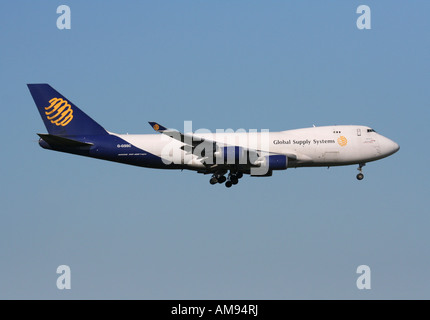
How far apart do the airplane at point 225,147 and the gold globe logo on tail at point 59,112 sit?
0.27 feet

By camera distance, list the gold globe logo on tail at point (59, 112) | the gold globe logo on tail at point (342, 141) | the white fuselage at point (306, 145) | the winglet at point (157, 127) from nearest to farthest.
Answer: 1. the winglet at point (157, 127)
2. the white fuselage at point (306, 145)
3. the gold globe logo on tail at point (342, 141)
4. the gold globe logo on tail at point (59, 112)

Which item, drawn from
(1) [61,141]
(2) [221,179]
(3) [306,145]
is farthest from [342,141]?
(1) [61,141]

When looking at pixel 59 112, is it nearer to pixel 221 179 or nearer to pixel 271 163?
pixel 221 179

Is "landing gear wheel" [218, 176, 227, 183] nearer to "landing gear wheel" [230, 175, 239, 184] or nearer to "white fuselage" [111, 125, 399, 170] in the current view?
"landing gear wheel" [230, 175, 239, 184]

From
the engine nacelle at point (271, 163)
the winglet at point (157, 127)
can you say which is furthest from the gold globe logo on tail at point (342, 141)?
the winglet at point (157, 127)

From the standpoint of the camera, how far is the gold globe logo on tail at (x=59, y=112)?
Result: 65125 mm

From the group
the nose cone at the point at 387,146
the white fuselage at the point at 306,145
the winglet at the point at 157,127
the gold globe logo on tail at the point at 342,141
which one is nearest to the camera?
the winglet at the point at 157,127

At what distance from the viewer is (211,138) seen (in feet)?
205

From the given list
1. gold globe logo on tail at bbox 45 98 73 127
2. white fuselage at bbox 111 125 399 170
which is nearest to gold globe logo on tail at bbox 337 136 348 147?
white fuselage at bbox 111 125 399 170

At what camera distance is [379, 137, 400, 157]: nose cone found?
207 feet

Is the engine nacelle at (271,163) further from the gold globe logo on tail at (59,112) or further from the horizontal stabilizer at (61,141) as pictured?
the gold globe logo on tail at (59,112)

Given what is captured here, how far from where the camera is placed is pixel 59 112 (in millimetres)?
65375

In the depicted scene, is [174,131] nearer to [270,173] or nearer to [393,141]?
[270,173]

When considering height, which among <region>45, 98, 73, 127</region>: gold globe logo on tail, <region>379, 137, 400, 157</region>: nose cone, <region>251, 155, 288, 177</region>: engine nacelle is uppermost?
<region>45, 98, 73, 127</region>: gold globe logo on tail
